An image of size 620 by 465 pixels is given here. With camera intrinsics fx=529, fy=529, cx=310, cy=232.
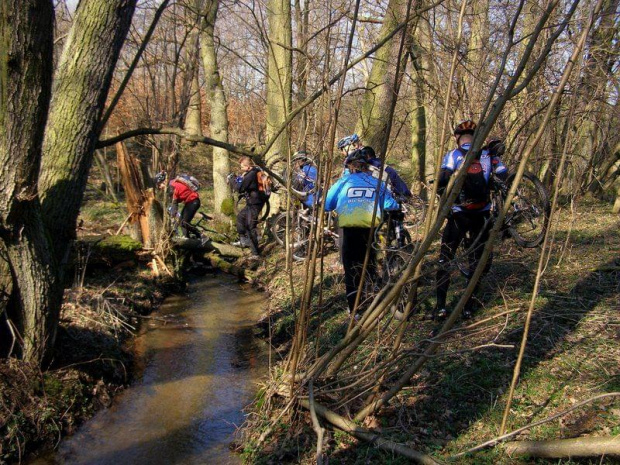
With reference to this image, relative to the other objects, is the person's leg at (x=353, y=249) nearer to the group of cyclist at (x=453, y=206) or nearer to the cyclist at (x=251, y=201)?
the group of cyclist at (x=453, y=206)

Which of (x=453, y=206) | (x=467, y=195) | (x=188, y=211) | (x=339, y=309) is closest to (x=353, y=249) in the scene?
(x=453, y=206)

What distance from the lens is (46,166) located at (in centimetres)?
468

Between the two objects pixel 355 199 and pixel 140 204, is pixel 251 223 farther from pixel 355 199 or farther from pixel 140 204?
pixel 355 199

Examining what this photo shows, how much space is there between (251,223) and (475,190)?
6506 mm

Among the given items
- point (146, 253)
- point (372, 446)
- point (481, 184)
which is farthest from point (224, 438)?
point (146, 253)

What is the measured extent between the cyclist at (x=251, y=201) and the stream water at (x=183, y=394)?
2410 mm

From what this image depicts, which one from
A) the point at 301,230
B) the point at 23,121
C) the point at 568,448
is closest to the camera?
the point at 568,448

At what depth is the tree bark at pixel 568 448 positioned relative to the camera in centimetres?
309

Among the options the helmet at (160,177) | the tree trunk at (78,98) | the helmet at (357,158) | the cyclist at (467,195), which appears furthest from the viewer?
the helmet at (160,177)

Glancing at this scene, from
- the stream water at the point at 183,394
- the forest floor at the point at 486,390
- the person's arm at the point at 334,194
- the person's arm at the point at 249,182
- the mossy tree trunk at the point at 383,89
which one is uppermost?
the mossy tree trunk at the point at 383,89

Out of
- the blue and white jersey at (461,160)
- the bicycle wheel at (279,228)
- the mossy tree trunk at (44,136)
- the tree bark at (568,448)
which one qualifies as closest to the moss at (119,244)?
the bicycle wheel at (279,228)

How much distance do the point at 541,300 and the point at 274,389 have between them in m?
3.22

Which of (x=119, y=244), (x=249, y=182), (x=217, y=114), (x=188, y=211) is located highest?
(x=217, y=114)

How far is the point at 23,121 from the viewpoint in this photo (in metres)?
4.14
